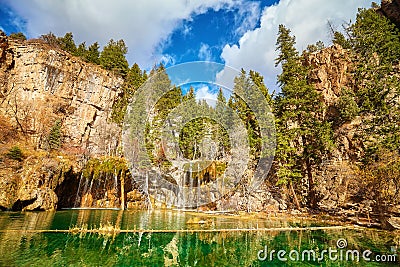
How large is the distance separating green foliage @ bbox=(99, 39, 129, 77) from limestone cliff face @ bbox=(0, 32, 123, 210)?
2.21m

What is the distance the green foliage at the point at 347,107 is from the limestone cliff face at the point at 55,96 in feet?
99.5

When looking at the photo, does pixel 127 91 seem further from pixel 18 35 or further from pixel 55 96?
pixel 18 35

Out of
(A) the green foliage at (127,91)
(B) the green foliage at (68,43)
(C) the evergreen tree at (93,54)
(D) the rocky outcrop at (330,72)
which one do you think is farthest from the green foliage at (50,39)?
(D) the rocky outcrop at (330,72)

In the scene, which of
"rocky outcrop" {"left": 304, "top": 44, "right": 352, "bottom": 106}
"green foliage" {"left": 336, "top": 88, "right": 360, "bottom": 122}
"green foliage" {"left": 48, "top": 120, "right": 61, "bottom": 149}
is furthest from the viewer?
"green foliage" {"left": 48, "top": 120, "right": 61, "bottom": 149}

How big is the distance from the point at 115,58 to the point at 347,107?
37.8 meters

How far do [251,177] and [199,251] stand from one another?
19.9 m

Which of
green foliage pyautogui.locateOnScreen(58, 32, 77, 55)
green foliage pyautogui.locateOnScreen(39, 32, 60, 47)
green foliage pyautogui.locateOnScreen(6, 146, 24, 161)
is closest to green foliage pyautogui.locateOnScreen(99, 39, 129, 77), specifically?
green foliage pyautogui.locateOnScreen(58, 32, 77, 55)

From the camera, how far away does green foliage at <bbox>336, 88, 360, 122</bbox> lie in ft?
78.4

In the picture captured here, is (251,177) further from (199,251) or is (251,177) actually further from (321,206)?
(199,251)

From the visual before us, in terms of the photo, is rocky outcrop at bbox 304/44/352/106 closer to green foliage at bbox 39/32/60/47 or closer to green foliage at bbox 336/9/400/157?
green foliage at bbox 336/9/400/157

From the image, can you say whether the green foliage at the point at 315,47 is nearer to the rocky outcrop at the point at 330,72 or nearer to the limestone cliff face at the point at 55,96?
the rocky outcrop at the point at 330,72

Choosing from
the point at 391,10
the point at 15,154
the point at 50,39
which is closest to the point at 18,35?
the point at 50,39

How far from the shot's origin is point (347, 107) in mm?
24359

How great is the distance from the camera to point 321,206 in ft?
74.8
